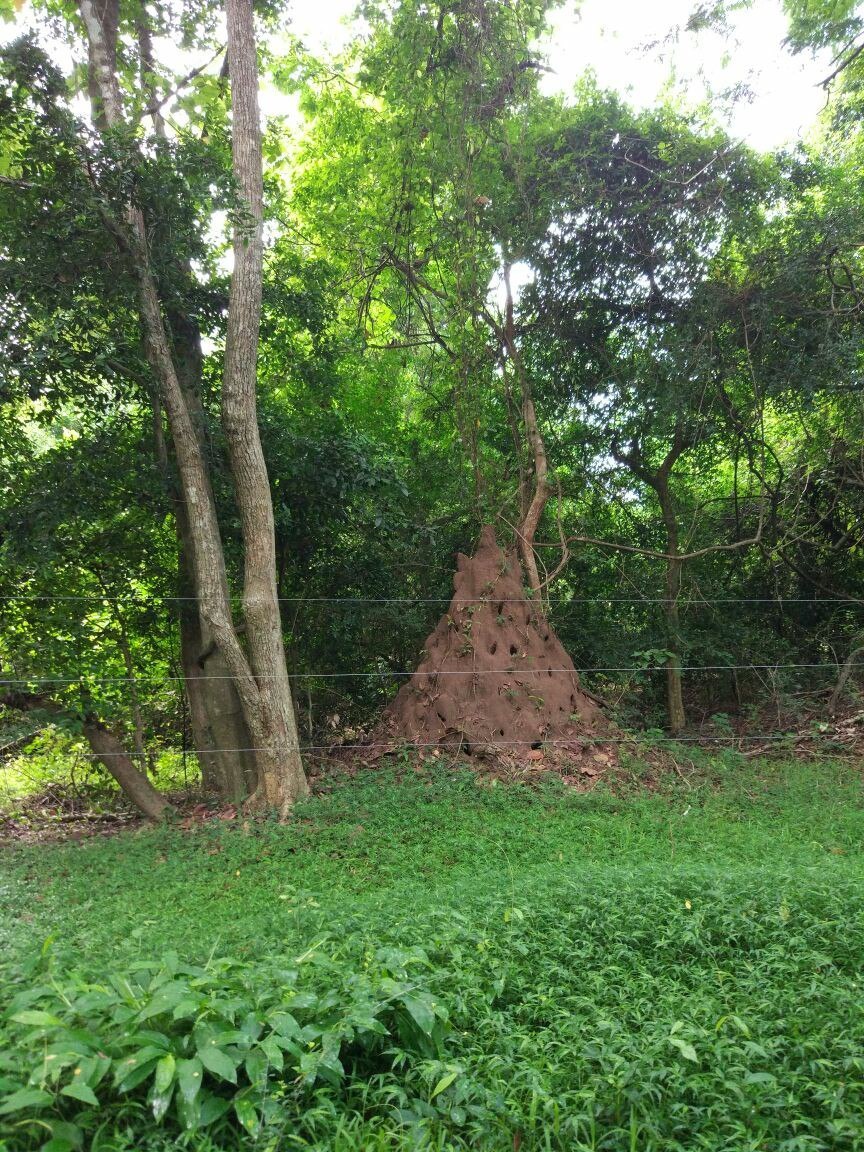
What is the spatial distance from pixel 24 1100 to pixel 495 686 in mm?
6360

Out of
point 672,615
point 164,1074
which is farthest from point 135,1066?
point 672,615

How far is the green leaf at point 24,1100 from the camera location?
2.05 m

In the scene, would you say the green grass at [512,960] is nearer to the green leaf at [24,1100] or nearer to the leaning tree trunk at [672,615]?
the green leaf at [24,1100]

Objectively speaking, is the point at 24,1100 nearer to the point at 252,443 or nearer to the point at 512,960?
the point at 512,960

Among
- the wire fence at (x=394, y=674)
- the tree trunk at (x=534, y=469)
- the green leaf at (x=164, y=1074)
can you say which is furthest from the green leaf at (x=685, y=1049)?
the tree trunk at (x=534, y=469)

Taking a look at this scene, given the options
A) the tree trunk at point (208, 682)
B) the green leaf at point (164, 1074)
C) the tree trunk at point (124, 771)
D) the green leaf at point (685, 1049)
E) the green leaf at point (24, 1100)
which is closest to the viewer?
the green leaf at point (24, 1100)

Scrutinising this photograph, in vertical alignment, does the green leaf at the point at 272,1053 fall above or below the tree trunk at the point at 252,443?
below

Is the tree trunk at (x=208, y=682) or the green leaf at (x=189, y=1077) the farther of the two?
the tree trunk at (x=208, y=682)

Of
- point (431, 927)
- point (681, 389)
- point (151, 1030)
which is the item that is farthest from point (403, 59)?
point (151, 1030)

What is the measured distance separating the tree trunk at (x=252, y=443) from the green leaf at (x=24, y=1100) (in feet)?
15.9

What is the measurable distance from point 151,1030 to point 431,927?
5.28 ft

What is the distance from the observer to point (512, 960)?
3.49 metres

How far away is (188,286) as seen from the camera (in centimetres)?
770

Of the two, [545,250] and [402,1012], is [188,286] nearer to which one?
[545,250]
